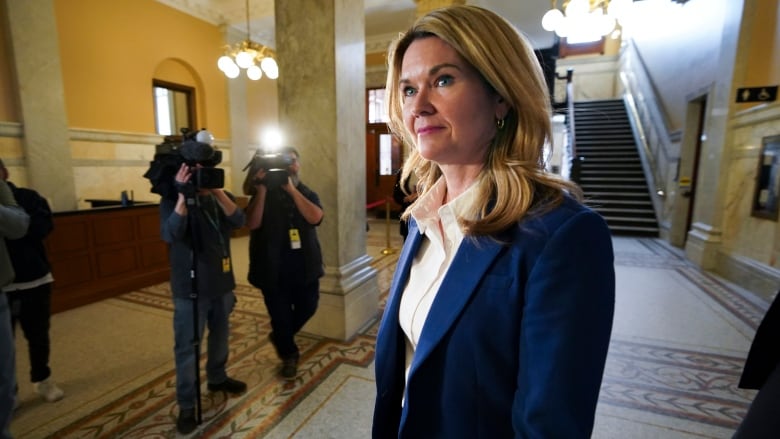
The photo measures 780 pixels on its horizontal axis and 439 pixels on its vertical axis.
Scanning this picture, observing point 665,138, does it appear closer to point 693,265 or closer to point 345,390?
point 693,265

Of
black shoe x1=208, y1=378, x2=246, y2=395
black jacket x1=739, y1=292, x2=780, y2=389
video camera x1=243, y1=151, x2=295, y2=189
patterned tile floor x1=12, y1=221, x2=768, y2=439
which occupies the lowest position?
patterned tile floor x1=12, y1=221, x2=768, y2=439

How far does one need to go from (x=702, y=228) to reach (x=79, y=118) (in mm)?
9609

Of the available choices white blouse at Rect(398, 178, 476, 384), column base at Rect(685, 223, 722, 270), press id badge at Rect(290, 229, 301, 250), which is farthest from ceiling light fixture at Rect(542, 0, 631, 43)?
white blouse at Rect(398, 178, 476, 384)

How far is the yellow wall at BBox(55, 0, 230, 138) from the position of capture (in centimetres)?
580

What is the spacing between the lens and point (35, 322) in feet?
8.38

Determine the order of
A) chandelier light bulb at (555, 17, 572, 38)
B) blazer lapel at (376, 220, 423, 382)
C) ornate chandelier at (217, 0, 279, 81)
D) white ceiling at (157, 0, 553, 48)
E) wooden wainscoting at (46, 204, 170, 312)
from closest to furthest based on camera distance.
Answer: blazer lapel at (376, 220, 423, 382), wooden wainscoting at (46, 204, 170, 312), chandelier light bulb at (555, 17, 572, 38), white ceiling at (157, 0, 553, 48), ornate chandelier at (217, 0, 279, 81)

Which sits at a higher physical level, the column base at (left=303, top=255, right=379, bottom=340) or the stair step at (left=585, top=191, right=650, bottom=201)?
the stair step at (left=585, top=191, right=650, bottom=201)

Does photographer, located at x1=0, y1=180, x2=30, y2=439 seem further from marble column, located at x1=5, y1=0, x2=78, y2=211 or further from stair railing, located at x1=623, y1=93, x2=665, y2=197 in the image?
stair railing, located at x1=623, y1=93, x2=665, y2=197

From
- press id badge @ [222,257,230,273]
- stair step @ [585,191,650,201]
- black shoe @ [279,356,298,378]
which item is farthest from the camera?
stair step @ [585,191,650,201]

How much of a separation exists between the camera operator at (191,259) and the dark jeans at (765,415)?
223cm

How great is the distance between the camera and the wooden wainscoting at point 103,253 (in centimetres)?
417

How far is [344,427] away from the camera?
2283 millimetres

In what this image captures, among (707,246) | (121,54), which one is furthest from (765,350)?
(121,54)

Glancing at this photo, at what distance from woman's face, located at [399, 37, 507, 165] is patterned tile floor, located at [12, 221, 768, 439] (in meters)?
1.98
